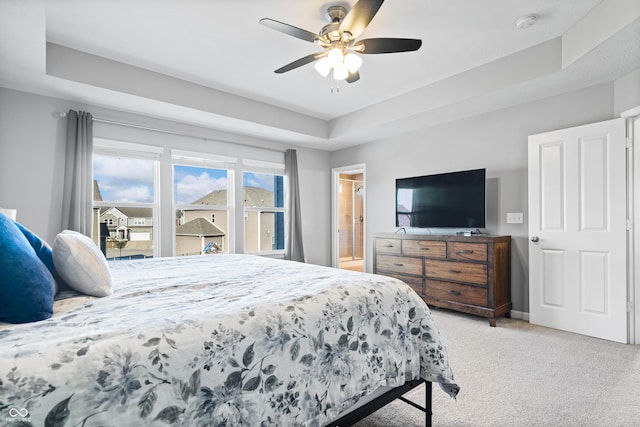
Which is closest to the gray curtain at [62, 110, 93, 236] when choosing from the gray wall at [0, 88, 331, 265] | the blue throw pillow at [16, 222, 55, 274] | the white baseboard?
the gray wall at [0, 88, 331, 265]

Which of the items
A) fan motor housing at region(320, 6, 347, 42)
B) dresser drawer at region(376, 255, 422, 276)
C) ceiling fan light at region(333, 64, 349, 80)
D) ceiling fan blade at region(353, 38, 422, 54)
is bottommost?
dresser drawer at region(376, 255, 422, 276)

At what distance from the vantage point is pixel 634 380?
2168 mm

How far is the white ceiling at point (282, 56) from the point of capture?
237 centimetres

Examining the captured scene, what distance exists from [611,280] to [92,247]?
13.2ft

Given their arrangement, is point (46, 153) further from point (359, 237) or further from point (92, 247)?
point (359, 237)

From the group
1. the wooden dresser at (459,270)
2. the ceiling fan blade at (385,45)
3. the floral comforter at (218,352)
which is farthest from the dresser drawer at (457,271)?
the ceiling fan blade at (385,45)

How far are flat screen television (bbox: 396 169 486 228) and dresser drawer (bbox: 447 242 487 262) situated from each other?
1.03 ft

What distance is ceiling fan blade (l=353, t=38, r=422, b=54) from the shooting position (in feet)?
7.36

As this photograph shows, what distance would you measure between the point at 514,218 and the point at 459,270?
0.87 meters

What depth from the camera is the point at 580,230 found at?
3092mm

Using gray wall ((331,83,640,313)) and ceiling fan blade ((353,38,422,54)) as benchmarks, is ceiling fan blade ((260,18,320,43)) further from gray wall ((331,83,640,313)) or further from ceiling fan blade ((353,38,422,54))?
gray wall ((331,83,640,313))

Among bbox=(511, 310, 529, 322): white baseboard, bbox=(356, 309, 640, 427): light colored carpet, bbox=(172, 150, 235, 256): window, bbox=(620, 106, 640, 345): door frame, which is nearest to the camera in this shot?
bbox=(356, 309, 640, 427): light colored carpet

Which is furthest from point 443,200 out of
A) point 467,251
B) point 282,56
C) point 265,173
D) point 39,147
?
point 39,147

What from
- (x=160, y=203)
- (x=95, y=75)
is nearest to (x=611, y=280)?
(x=160, y=203)
